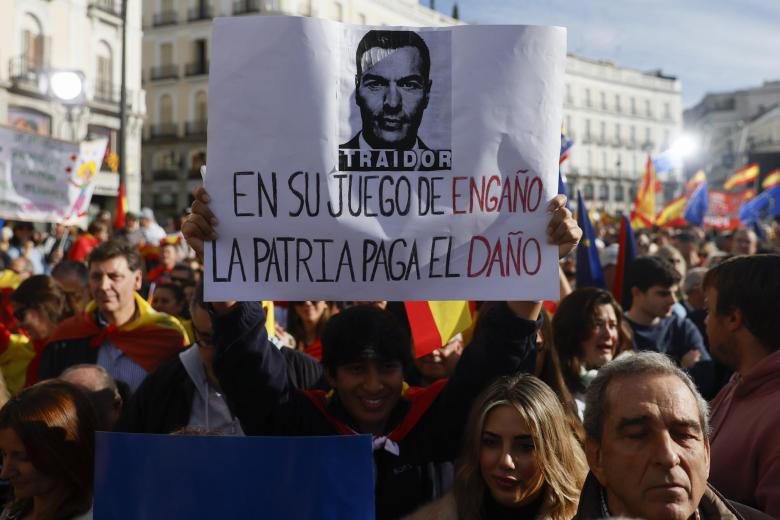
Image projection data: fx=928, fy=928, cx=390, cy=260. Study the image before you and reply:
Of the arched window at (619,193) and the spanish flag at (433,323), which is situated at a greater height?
the arched window at (619,193)

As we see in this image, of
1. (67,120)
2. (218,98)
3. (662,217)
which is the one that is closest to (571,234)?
(218,98)

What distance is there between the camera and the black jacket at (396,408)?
282 centimetres

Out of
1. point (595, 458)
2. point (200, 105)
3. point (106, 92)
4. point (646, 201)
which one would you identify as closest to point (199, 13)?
point (200, 105)

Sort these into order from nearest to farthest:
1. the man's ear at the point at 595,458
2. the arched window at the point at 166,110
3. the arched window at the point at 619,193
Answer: the man's ear at the point at 595,458 → the arched window at the point at 166,110 → the arched window at the point at 619,193

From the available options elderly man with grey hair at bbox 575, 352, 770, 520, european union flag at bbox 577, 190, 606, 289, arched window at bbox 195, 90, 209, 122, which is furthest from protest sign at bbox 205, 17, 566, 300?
arched window at bbox 195, 90, 209, 122

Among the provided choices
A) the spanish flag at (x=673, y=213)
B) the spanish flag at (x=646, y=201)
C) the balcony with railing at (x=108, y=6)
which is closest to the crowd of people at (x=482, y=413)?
the spanish flag at (x=646, y=201)

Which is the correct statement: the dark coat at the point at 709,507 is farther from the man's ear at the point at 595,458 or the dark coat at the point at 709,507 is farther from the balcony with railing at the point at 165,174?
the balcony with railing at the point at 165,174

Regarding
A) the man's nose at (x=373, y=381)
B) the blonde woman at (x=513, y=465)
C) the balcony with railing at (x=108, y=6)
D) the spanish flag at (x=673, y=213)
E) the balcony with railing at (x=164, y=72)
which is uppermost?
the balcony with railing at (x=164, y=72)

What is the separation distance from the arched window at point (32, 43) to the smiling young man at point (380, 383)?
27.3 metres

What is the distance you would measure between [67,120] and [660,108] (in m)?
56.3

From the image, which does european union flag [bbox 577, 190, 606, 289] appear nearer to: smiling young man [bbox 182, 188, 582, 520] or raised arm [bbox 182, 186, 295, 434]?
smiling young man [bbox 182, 188, 582, 520]

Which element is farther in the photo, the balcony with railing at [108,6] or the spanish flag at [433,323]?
the balcony with railing at [108,6]

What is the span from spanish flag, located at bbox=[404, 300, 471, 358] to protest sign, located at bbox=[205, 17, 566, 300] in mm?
1209

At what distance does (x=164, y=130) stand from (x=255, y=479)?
4726 cm
